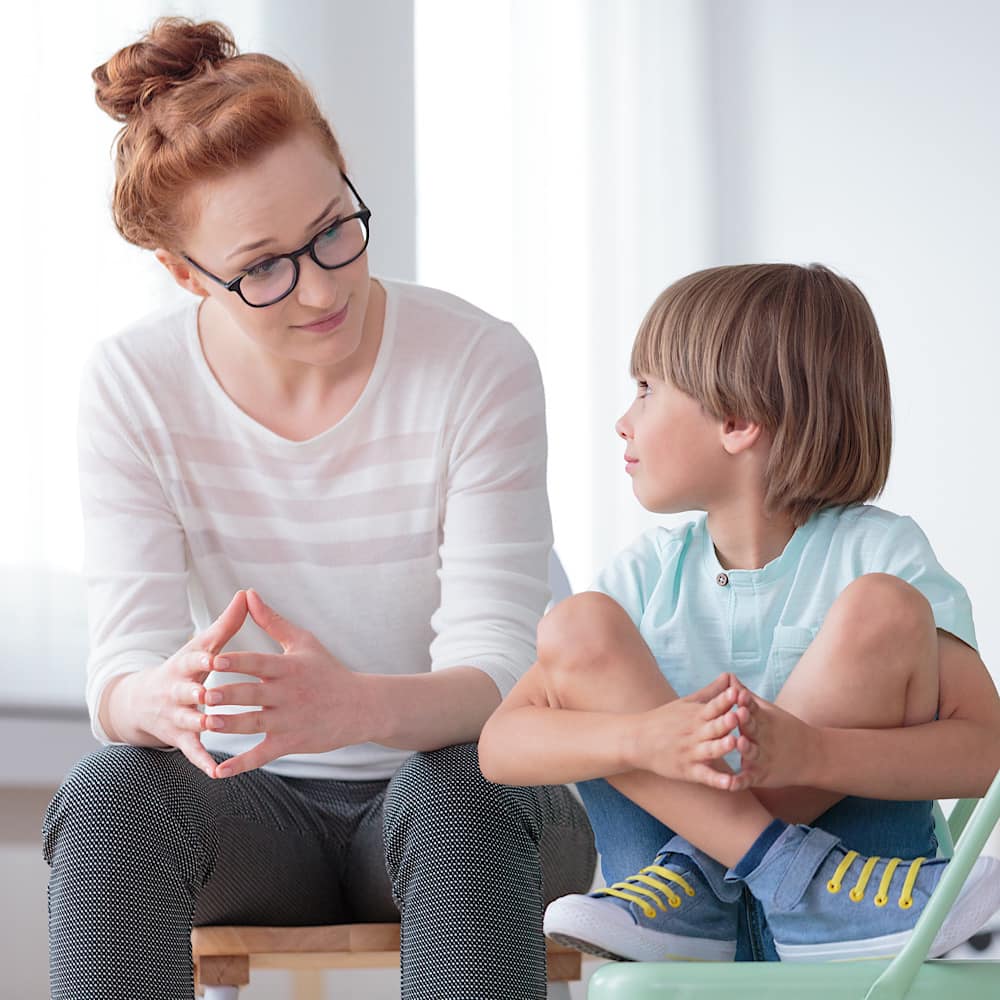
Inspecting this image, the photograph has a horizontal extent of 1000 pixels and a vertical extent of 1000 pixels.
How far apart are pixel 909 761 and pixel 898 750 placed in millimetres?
10

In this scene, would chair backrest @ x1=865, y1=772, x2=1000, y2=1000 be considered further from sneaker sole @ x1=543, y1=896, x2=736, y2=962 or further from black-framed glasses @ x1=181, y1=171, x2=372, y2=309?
black-framed glasses @ x1=181, y1=171, x2=372, y2=309

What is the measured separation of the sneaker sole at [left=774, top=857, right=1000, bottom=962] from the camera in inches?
31.8

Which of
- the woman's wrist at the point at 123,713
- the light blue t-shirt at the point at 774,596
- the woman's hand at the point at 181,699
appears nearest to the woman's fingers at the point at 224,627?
the woman's hand at the point at 181,699

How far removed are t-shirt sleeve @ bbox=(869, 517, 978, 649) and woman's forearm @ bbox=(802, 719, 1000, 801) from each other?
0.08 meters

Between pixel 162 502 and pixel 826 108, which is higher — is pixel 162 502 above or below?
below

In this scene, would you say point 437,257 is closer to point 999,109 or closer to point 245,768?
point 999,109

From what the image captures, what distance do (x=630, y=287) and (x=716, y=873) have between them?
1.84 metres

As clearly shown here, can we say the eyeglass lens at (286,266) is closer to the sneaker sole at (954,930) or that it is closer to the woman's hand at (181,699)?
the woman's hand at (181,699)

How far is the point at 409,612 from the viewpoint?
138 centimetres

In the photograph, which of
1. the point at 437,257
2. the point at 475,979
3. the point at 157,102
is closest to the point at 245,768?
the point at 475,979

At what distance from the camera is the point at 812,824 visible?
98 cm

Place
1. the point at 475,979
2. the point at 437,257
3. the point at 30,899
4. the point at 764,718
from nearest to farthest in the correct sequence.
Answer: the point at 764,718, the point at 475,979, the point at 30,899, the point at 437,257

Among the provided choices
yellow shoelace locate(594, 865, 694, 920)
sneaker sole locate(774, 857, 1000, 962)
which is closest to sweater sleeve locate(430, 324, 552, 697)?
yellow shoelace locate(594, 865, 694, 920)

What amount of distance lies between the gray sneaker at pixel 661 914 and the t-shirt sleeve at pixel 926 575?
0.25m
